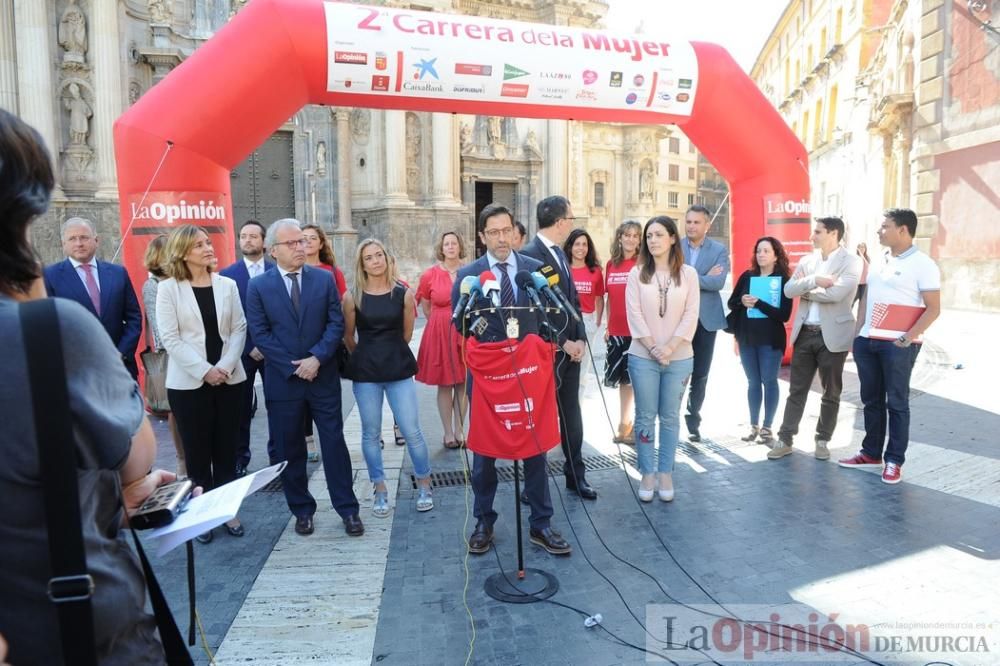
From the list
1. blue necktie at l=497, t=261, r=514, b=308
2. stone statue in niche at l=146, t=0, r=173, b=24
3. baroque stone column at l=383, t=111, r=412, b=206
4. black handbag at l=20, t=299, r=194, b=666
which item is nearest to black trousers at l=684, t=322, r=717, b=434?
blue necktie at l=497, t=261, r=514, b=308

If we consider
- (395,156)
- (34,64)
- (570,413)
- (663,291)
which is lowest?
(570,413)

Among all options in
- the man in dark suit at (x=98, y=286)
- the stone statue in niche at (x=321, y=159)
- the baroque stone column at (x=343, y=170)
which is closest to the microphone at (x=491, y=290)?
the man in dark suit at (x=98, y=286)

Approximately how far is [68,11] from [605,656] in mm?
16959

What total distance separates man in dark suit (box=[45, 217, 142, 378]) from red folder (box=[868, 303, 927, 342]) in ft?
19.8

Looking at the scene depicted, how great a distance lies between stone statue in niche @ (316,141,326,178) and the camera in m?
18.5

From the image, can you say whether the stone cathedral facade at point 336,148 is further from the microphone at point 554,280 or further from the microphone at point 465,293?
the microphone at point 465,293

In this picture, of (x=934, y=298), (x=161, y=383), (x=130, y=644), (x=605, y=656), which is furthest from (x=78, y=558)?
(x=934, y=298)

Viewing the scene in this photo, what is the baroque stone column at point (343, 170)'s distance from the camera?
733 inches

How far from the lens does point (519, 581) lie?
3602 mm

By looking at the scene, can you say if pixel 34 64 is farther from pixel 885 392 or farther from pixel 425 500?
pixel 885 392

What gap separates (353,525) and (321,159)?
16.1 meters

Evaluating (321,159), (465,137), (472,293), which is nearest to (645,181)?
(465,137)

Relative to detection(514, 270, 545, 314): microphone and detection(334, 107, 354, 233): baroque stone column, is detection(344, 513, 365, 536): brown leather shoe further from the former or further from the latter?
detection(334, 107, 354, 233): baroque stone column

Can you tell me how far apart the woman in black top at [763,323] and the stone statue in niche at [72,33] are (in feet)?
49.1
